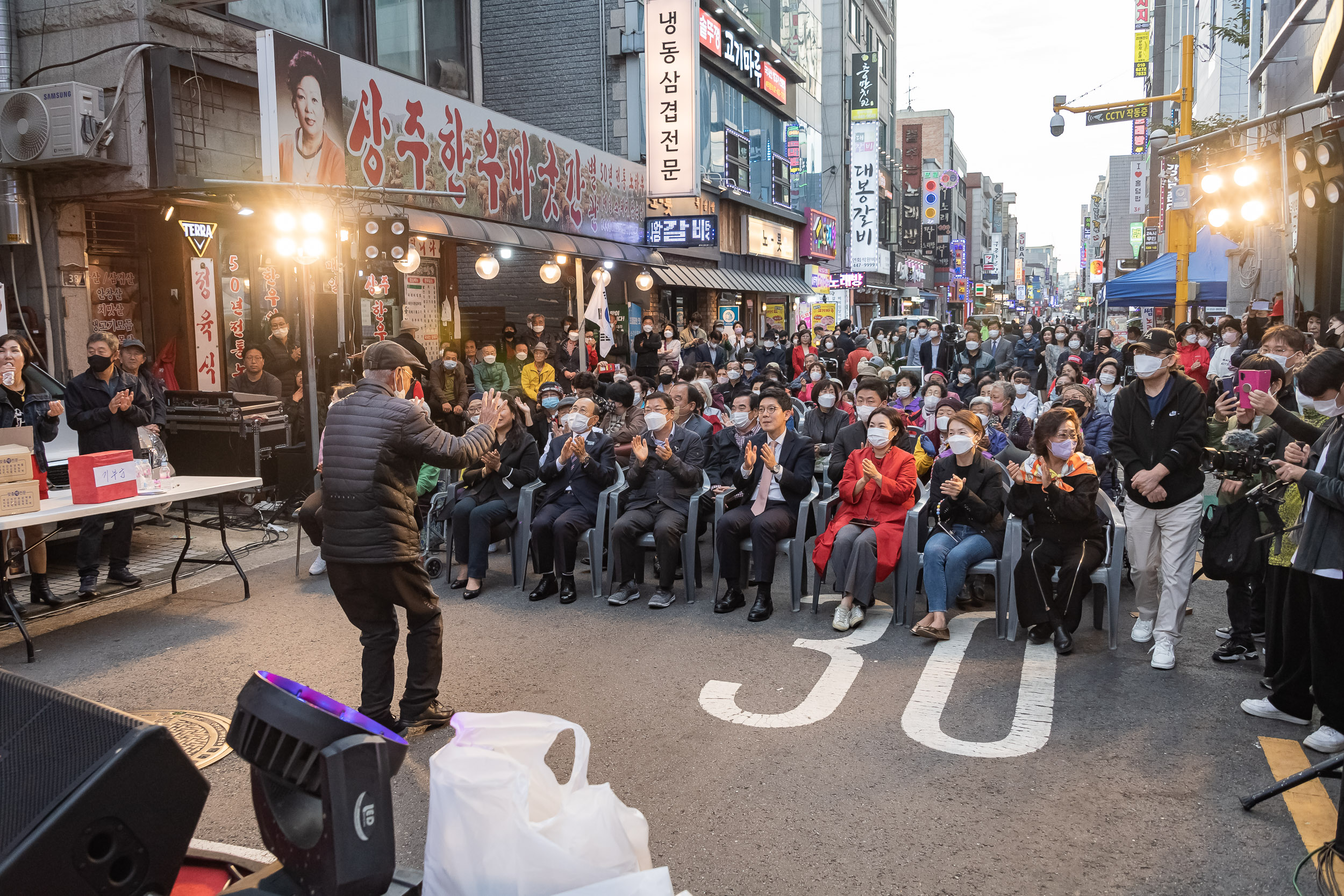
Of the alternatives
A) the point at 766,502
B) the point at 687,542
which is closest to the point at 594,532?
the point at 687,542

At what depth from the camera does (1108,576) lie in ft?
20.7

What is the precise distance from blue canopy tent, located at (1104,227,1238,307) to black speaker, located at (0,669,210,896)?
20.4m

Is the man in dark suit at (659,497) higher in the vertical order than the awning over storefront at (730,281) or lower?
lower

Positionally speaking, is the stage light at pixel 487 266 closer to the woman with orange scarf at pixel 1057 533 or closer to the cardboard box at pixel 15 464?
the cardboard box at pixel 15 464

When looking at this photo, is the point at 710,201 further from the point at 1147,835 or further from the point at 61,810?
the point at 61,810

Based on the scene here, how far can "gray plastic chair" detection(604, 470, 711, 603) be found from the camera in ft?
25.3

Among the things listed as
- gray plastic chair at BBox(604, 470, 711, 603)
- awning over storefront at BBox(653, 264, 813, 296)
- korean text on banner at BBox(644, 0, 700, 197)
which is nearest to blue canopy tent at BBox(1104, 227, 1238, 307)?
korean text on banner at BBox(644, 0, 700, 197)

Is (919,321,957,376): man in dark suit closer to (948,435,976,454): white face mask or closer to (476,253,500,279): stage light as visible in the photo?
(476,253,500,279): stage light

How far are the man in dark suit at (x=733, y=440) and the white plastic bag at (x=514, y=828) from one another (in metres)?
5.67

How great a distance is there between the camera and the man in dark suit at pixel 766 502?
7309mm

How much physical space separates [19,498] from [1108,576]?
739cm

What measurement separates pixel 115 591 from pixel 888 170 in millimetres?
55886

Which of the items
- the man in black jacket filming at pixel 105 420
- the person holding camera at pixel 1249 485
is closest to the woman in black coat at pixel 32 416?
the man in black jacket filming at pixel 105 420

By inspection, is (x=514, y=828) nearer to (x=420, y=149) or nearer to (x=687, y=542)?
(x=687, y=542)
